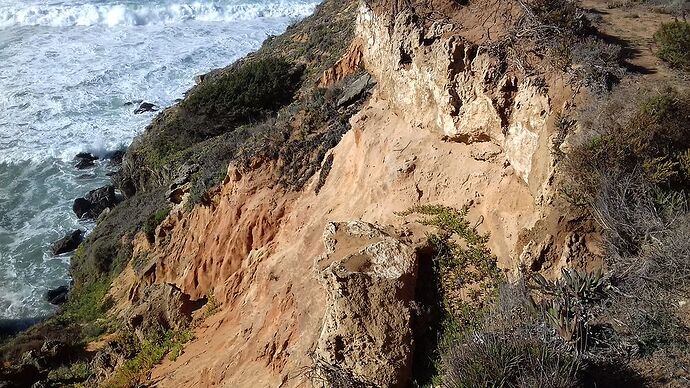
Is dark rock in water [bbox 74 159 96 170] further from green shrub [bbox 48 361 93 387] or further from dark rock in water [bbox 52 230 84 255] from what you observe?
green shrub [bbox 48 361 93 387]

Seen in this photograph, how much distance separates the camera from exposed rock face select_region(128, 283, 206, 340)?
13.1 m

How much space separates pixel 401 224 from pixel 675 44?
5313 mm

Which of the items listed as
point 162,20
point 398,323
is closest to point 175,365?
point 398,323

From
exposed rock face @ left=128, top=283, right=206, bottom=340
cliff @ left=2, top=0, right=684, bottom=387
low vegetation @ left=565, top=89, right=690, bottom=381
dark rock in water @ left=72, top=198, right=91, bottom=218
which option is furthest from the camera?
dark rock in water @ left=72, top=198, right=91, bottom=218

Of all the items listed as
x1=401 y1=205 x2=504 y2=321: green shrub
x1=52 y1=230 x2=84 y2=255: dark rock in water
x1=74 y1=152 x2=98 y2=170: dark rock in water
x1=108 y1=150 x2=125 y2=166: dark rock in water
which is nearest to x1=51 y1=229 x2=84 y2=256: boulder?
x1=52 y1=230 x2=84 y2=255: dark rock in water

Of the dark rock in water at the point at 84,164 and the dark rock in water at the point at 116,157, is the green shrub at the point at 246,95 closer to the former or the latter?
the dark rock in water at the point at 116,157

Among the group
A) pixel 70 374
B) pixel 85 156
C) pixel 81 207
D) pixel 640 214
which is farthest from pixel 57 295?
pixel 640 214

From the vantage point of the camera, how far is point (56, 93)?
3347 cm

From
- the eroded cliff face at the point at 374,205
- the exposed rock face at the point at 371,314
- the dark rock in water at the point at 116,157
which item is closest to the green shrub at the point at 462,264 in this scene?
the eroded cliff face at the point at 374,205

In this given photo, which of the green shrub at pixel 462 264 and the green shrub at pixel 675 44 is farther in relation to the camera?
the green shrub at pixel 675 44

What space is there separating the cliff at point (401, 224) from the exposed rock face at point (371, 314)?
2 cm

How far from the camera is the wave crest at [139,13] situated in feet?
150

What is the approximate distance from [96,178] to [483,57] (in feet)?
77.6

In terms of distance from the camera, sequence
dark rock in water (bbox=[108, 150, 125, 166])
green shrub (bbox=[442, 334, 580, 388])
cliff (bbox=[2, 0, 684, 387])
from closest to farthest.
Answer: green shrub (bbox=[442, 334, 580, 388]) → cliff (bbox=[2, 0, 684, 387]) → dark rock in water (bbox=[108, 150, 125, 166])
